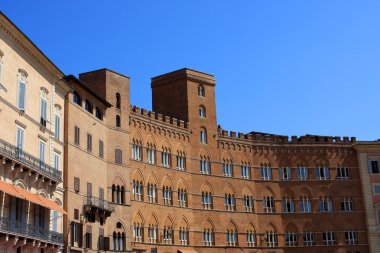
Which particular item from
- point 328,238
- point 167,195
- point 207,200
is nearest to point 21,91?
point 167,195

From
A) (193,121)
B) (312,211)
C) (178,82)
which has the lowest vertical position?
(312,211)

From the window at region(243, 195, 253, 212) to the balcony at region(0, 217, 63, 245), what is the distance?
3098 cm

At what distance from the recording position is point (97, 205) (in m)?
49.7

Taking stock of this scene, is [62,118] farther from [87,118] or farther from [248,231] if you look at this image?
[248,231]

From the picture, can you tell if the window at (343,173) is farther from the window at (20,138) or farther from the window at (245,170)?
the window at (20,138)

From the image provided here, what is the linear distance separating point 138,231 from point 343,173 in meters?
30.0

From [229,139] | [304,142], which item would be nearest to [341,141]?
[304,142]

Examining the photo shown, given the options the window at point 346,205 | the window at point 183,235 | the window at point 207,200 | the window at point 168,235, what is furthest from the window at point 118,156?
the window at point 346,205

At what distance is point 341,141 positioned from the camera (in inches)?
3027

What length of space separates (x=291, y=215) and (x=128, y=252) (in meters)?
25.2

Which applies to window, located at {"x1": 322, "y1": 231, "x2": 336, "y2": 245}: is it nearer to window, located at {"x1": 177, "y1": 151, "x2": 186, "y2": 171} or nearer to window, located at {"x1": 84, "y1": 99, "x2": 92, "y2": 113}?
window, located at {"x1": 177, "y1": 151, "x2": 186, "y2": 171}

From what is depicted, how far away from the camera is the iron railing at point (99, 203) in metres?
49.1

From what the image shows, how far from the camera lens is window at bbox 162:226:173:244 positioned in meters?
61.4

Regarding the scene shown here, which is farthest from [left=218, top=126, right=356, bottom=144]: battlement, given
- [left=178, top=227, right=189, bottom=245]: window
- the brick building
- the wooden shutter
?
the wooden shutter
